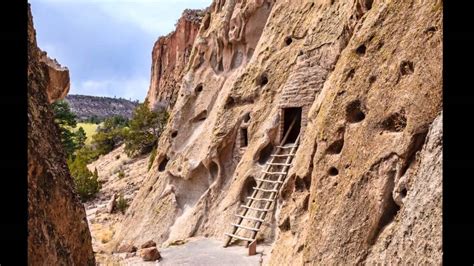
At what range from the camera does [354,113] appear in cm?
798

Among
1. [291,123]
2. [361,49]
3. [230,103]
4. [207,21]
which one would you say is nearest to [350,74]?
[361,49]

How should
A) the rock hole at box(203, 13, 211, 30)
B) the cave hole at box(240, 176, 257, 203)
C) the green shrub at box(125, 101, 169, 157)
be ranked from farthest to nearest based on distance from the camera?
the green shrub at box(125, 101, 169, 157) < the rock hole at box(203, 13, 211, 30) < the cave hole at box(240, 176, 257, 203)

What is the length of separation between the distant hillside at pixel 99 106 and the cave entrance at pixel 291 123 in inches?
3709

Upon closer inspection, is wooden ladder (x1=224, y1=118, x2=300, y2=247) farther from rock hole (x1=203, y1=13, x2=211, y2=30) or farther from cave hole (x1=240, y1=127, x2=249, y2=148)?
rock hole (x1=203, y1=13, x2=211, y2=30)

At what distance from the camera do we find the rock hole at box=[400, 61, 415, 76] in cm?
712

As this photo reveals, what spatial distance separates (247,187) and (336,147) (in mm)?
6559

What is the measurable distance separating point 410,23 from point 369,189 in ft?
8.65

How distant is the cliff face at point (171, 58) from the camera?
158 feet

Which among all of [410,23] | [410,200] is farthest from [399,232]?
[410,23]

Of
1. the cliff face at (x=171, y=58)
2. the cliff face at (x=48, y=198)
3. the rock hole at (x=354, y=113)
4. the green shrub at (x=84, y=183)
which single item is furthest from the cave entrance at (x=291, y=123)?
the cliff face at (x=171, y=58)

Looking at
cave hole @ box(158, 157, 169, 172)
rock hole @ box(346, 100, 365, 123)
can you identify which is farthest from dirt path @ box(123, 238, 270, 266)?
cave hole @ box(158, 157, 169, 172)

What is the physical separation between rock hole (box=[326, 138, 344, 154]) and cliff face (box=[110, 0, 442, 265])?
2 cm

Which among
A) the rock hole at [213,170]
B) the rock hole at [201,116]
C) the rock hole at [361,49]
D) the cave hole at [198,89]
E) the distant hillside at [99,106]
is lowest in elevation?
the rock hole at [213,170]

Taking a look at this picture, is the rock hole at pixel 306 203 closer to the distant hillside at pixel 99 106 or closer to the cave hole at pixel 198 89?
the cave hole at pixel 198 89
